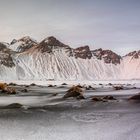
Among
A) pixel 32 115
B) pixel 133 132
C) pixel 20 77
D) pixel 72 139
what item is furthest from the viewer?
pixel 20 77

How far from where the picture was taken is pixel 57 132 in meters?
13.0

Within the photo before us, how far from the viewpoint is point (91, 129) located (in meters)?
13.7

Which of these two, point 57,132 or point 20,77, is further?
point 20,77

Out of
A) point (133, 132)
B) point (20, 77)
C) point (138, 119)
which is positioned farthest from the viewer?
point (20, 77)

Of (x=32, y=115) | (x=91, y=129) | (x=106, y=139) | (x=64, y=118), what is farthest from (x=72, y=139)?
(x=32, y=115)

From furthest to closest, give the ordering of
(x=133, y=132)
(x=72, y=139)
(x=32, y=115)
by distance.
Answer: (x=32, y=115) < (x=133, y=132) < (x=72, y=139)

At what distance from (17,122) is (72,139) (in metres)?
4.62

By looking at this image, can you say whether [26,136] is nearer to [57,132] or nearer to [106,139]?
[57,132]

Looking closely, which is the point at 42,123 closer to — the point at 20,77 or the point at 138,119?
the point at 138,119

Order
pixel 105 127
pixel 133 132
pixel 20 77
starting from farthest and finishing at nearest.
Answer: pixel 20 77 < pixel 105 127 < pixel 133 132

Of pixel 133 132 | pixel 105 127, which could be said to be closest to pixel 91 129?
pixel 105 127

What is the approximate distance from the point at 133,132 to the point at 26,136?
13.7 ft

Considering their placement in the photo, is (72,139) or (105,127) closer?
(72,139)

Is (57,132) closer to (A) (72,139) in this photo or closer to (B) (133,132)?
(A) (72,139)
